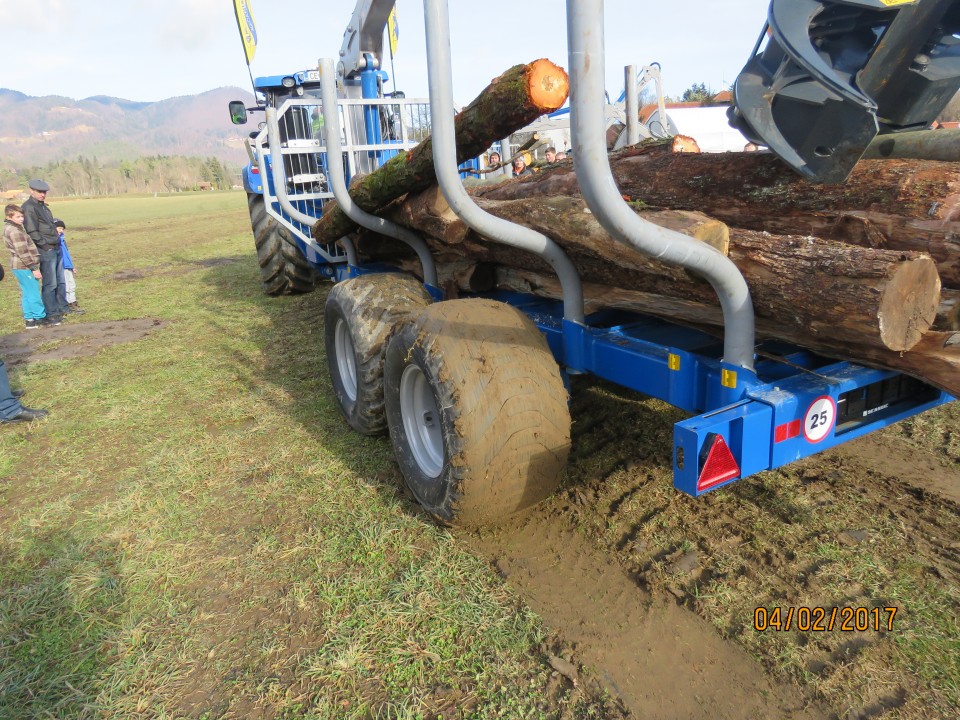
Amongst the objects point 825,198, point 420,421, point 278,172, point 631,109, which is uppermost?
point 631,109

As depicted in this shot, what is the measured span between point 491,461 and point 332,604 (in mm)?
885

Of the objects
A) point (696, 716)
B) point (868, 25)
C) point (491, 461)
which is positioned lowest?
point (696, 716)

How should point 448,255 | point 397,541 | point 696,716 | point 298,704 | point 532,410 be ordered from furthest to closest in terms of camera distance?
point 448,255 → point 397,541 → point 532,410 → point 298,704 → point 696,716

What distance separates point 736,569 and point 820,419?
80 cm

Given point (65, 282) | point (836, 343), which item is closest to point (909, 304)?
point (836, 343)

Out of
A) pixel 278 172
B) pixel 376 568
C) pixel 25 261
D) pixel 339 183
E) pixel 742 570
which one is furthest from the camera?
pixel 25 261

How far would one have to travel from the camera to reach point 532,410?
265cm

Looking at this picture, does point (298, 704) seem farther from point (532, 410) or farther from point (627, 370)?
point (627, 370)

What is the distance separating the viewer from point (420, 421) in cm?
332

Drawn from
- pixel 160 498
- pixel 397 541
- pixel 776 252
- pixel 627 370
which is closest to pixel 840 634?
pixel 627 370

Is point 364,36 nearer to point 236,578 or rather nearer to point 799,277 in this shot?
point 236,578

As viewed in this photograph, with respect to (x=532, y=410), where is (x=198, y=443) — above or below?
below

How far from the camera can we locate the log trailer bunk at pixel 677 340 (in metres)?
2.08
